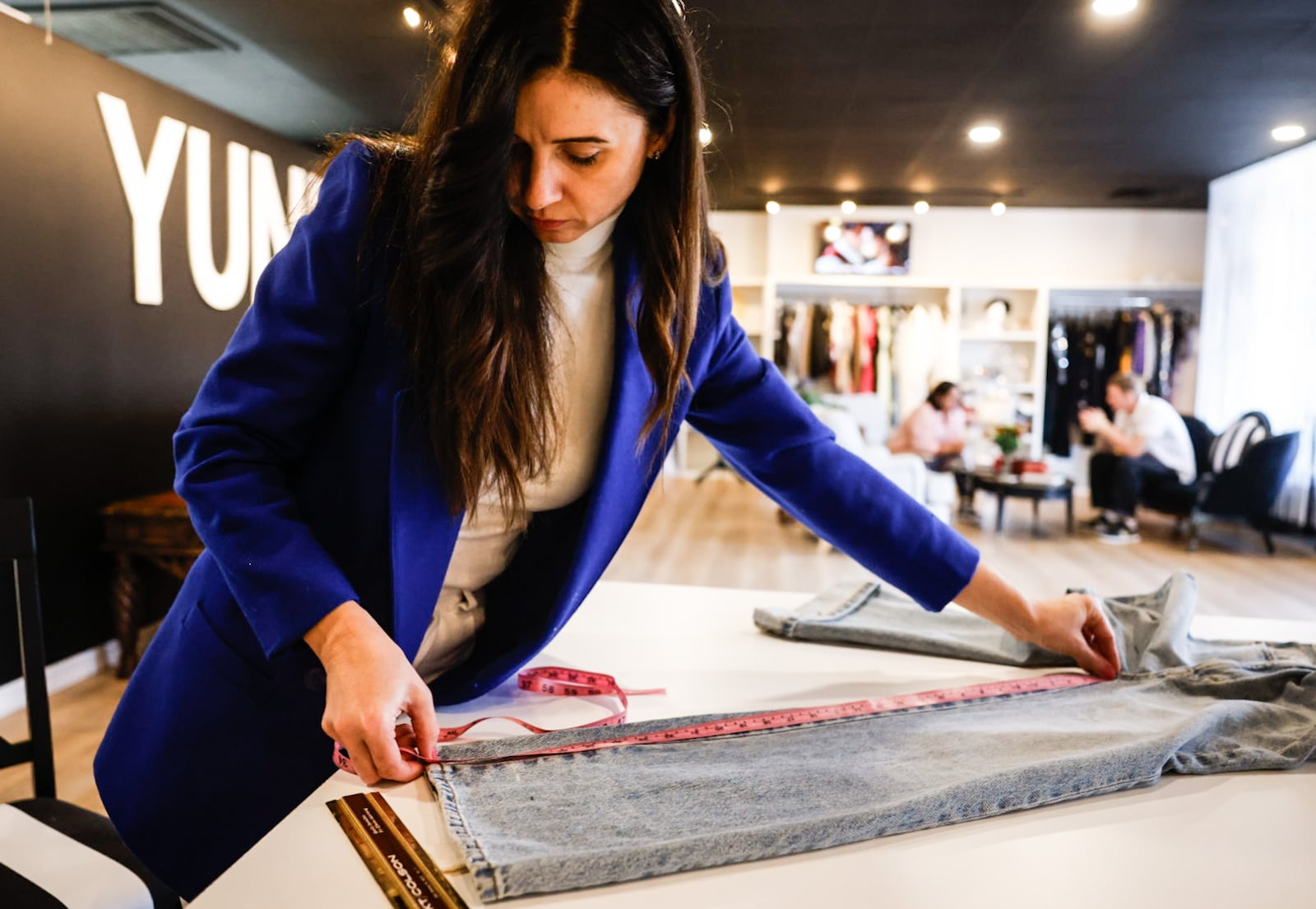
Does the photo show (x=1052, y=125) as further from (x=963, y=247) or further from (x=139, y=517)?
(x=139, y=517)

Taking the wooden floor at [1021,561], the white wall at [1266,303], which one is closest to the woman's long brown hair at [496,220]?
the wooden floor at [1021,561]

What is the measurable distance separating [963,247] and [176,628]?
9.43 meters

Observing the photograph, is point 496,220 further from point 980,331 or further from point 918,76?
point 980,331

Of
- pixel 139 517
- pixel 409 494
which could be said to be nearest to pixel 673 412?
pixel 409 494

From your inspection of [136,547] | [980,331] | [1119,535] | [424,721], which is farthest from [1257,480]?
[424,721]

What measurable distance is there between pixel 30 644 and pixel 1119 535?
6940 mm

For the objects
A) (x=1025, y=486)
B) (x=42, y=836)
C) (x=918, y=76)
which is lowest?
(x=1025, y=486)

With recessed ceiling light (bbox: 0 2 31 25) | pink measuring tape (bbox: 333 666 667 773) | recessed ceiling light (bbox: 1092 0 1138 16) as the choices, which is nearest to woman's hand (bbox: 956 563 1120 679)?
pink measuring tape (bbox: 333 666 667 773)

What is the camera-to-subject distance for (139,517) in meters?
3.46

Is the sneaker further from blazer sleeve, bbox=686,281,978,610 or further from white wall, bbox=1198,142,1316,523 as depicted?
blazer sleeve, bbox=686,281,978,610

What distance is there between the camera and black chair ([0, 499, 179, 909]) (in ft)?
3.47

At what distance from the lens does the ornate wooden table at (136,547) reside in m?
3.46

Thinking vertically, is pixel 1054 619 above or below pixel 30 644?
above

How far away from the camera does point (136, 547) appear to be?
3484mm
